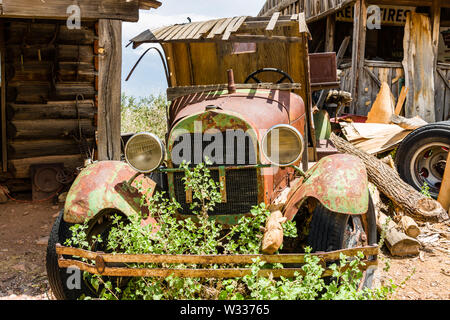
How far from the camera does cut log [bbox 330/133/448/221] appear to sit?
188 inches

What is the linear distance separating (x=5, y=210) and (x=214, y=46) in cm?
399

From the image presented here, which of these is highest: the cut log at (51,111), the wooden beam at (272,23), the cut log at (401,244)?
the wooden beam at (272,23)

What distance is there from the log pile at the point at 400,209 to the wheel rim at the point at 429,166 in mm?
317

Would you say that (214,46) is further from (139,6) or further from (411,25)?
(411,25)

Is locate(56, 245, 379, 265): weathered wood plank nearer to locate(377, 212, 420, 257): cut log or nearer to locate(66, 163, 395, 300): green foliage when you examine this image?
locate(66, 163, 395, 300): green foliage

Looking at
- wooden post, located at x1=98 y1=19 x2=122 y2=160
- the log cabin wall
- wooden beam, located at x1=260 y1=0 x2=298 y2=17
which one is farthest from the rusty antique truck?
wooden beam, located at x1=260 y1=0 x2=298 y2=17

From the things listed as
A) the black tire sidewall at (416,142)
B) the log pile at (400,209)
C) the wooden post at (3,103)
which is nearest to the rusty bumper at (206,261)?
the log pile at (400,209)

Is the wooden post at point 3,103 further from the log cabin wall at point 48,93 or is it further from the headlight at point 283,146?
the headlight at point 283,146

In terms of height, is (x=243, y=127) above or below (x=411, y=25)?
below

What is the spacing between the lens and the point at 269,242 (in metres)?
2.38

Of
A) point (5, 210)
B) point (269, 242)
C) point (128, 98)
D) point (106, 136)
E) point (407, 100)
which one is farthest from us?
point (128, 98)

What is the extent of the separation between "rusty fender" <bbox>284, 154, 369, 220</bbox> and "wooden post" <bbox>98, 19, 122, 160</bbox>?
2371mm

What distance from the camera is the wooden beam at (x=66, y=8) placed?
3987 mm
